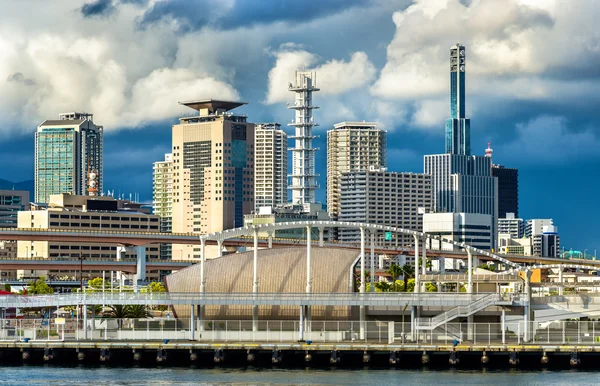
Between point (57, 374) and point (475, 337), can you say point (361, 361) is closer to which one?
point (475, 337)

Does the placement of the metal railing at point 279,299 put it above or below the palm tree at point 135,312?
above

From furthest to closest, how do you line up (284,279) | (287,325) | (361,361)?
1. (284,279)
2. (287,325)
3. (361,361)

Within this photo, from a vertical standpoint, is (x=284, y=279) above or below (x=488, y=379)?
above

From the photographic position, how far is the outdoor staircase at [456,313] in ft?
356

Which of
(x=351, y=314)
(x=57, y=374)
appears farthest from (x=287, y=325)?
(x=57, y=374)

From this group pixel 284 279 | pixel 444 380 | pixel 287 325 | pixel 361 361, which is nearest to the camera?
pixel 444 380

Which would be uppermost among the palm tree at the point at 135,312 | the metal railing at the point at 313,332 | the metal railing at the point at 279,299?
the metal railing at the point at 279,299

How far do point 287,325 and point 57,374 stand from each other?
21813 mm

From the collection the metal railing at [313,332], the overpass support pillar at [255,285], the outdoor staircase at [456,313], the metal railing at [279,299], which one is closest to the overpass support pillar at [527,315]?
the metal railing at [313,332]

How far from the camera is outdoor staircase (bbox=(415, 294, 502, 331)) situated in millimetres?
108625

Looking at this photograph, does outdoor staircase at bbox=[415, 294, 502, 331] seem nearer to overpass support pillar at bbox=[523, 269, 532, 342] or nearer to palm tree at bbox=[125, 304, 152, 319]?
overpass support pillar at bbox=[523, 269, 532, 342]

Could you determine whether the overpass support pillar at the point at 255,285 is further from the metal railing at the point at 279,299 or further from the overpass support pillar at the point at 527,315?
the overpass support pillar at the point at 527,315

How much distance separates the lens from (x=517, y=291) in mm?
116750

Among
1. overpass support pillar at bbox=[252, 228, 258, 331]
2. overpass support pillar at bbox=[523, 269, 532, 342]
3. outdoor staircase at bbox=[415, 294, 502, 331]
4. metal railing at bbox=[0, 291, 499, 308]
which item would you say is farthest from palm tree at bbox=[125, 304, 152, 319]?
overpass support pillar at bbox=[523, 269, 532, 342]
